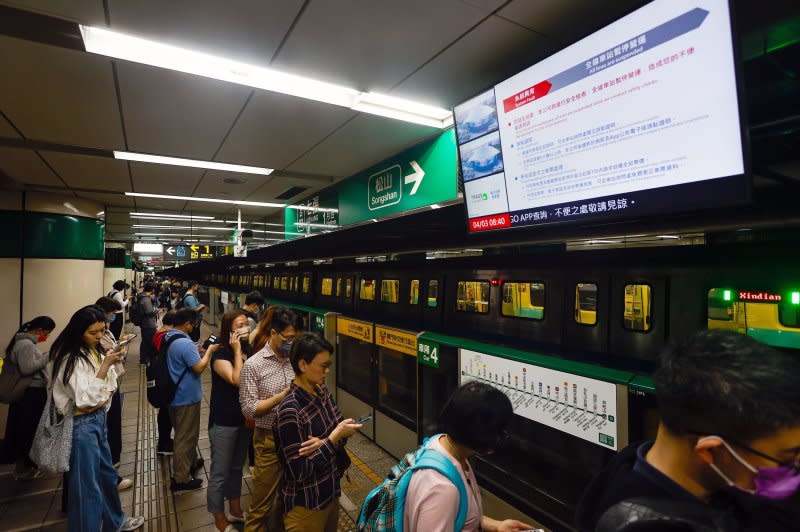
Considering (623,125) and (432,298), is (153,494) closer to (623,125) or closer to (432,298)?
(432,298)

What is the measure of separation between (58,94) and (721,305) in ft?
14.9

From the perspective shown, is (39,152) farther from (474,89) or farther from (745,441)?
(745,441)

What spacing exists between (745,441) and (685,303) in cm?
151

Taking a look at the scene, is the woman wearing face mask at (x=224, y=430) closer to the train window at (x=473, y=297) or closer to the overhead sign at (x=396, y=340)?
the overhead sign at (x=396, y=340)

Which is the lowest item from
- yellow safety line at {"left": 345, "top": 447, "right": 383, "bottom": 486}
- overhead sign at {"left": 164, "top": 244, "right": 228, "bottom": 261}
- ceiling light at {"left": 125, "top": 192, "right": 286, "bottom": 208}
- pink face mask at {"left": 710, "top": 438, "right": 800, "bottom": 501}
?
yellow safety line at {"left": 345, "top": 447, "right": 383, "bottom": 486}

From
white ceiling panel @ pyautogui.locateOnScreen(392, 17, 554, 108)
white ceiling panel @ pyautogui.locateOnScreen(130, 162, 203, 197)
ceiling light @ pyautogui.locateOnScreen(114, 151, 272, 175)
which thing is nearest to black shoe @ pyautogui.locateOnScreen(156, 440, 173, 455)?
ceiling light @ pyautogui.locateOnScreen(114, 151, 272, 175)

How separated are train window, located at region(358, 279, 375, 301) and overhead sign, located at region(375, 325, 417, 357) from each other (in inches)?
34.5

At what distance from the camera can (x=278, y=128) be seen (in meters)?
3.84

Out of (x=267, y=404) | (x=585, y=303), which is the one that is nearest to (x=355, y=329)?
(x=267, y=404)

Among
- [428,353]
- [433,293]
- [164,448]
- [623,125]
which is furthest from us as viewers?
[164,448]

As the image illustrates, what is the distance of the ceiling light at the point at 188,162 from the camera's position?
15.7ft

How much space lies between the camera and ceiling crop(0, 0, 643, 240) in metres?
2.19

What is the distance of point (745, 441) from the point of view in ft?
2.50

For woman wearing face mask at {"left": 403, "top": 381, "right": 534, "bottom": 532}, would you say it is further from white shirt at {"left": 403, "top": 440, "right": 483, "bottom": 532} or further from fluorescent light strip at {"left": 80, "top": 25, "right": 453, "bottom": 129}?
fluorescent light strip at {"left": 80, "top": 25, "right": 453, "bottom": 129}
